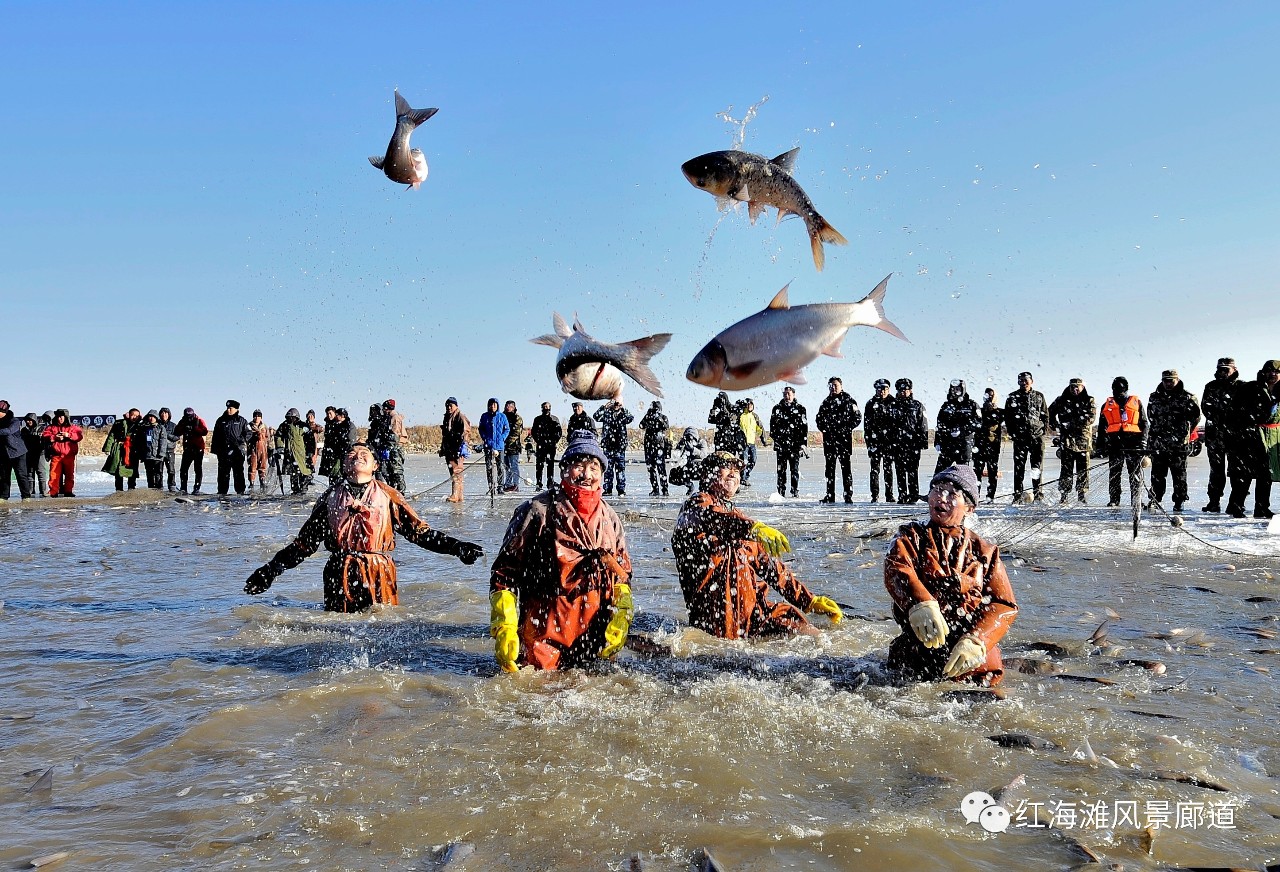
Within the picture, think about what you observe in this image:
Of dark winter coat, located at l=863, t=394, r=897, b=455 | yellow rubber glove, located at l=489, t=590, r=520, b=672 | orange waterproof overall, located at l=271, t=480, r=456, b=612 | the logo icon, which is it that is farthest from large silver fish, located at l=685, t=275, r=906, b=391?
dark winter coat, located at l=863, t=394, r=897, b=455

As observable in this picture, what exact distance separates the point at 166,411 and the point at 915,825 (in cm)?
1896

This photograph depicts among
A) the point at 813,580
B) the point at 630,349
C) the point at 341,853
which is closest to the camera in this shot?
the point at 341,853

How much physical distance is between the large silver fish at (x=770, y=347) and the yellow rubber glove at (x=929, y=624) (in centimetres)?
150

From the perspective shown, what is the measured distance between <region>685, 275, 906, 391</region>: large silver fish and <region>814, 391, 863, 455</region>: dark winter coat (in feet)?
35.4

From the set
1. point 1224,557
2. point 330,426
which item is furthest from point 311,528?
point 330,426

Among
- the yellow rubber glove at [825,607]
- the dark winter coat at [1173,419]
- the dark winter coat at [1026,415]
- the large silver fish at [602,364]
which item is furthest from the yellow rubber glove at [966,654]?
the dark winter coat at [1026,415]

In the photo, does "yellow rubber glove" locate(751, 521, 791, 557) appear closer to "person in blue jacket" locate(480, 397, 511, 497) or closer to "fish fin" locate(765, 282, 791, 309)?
"fish fin" locate(765, 282, 791, 309)

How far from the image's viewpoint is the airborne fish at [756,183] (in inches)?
158

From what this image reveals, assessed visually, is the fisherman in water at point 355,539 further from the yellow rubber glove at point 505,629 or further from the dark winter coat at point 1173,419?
the dark winter coat at point 1173,419

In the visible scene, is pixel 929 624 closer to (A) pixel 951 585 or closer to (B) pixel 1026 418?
(A) pixel 951 585

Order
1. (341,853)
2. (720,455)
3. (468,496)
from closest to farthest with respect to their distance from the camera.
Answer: (341,853), (720,455), (468,496)

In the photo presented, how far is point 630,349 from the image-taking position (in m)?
3.86

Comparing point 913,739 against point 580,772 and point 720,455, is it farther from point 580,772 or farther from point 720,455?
point 720,455

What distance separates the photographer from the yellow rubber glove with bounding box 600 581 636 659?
494cm
